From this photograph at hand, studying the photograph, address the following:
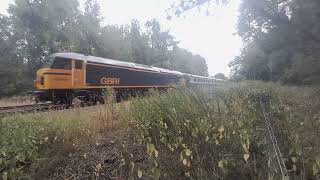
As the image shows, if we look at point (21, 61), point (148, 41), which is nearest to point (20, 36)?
point (21, 61)

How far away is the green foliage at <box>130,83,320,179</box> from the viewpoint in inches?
136

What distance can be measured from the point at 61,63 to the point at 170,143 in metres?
14.7

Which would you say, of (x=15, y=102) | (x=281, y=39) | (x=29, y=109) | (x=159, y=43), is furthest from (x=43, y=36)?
(x=159, y=43)

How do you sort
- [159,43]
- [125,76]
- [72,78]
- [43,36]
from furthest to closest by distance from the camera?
[159,43] → [43,36] → [125,76] → [72,78]

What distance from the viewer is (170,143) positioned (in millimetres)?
4441

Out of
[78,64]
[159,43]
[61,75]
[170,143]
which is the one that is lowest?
[170,143]

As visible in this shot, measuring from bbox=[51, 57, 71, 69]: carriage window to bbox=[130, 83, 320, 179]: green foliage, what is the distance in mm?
12813

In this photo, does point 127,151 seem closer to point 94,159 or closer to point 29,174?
point 94,159

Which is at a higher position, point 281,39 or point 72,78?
point 281,39

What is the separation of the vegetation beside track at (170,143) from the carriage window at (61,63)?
37.8ft

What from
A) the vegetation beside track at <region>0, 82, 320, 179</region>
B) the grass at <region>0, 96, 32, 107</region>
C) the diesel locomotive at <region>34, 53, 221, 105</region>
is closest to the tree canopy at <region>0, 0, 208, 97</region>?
the grass at <region>0, 96, 32, 107</region>

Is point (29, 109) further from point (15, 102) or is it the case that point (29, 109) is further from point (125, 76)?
point (125, 76)

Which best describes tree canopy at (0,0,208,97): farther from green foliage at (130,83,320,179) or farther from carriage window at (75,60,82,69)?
green foliage at (130,83,320,179)

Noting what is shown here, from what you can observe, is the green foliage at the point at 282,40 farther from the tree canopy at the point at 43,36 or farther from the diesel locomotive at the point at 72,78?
the tree canopy at the point at 43,36
